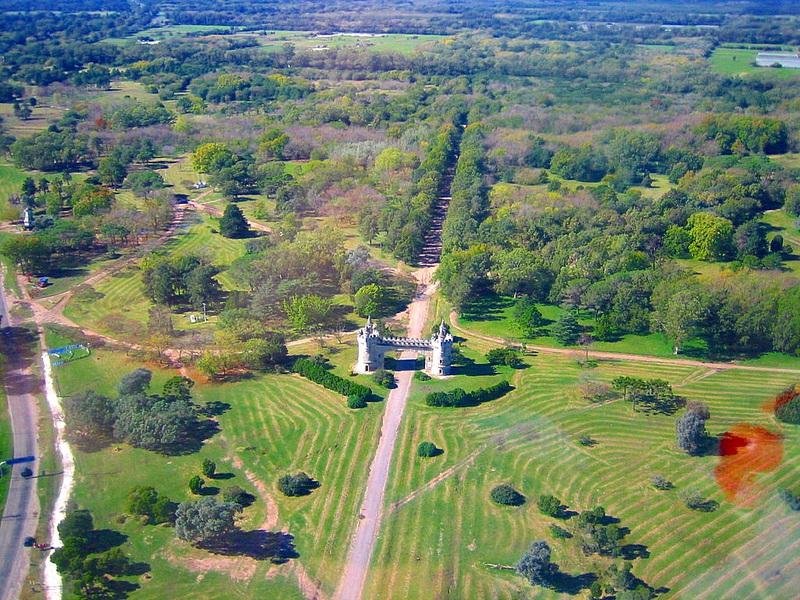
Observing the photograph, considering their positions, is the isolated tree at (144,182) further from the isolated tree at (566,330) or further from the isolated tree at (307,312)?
the isolated tree at (566,330)

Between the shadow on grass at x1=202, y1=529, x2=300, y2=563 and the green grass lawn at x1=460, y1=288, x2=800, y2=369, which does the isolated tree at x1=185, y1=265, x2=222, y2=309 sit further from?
the shadow on grass at x1=202, y1=529, x2=300, y2=563

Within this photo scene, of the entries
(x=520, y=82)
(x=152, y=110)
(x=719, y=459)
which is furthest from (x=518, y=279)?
(x=520, y=82)

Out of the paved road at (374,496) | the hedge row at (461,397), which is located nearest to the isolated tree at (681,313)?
the hedge row at (461,397)

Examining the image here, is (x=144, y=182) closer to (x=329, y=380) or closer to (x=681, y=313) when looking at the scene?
(x=329, y=380)

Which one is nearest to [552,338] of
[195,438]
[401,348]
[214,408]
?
[401,348]

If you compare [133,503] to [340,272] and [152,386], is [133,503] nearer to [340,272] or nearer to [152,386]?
[152,386]

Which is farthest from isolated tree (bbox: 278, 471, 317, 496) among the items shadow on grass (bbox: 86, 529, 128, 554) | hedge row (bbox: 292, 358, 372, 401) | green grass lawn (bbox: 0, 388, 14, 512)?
green grass lawn (bbox: 0, 388, 14, 512)
